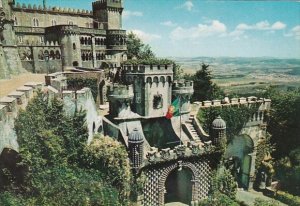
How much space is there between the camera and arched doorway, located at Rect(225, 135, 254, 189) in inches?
1255

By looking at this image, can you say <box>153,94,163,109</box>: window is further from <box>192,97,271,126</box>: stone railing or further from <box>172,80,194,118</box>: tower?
<box>192,97,271,126</box>: stone railing

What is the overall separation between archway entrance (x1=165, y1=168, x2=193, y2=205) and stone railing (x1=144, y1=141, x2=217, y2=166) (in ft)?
5.87

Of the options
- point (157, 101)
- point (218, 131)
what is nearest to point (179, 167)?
point (218, 131)

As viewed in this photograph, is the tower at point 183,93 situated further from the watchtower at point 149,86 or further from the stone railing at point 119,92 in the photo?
the stone railing at point 119,92

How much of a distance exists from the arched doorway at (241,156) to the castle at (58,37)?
80.4 ft

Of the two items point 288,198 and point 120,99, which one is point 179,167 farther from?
point 288,198

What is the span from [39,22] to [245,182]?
39.3 metres

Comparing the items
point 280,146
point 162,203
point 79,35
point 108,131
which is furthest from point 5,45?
point 280,146

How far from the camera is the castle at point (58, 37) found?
118 feet

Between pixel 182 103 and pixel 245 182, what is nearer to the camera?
pixel 182 103

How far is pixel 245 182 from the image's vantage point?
3231cm

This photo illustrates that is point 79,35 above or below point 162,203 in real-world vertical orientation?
above

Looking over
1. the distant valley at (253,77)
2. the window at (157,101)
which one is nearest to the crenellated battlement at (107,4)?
the distant valley at (253,77)

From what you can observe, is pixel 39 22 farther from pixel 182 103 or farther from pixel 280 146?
pixel 280 146
